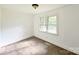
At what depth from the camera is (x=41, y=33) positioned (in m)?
1.92

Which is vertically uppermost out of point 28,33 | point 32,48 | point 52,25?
point 52,25

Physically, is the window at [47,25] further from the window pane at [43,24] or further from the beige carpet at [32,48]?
the beige carpet at [32,48]

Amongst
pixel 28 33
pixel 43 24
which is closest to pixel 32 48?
pixel 28 33

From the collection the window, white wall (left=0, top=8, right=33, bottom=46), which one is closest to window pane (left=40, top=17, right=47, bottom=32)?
the window

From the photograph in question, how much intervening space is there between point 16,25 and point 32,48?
1.83ft

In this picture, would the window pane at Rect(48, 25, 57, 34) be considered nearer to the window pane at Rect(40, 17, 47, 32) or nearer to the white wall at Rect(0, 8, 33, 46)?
the window pane at Rect(40, 17, 47, 32)

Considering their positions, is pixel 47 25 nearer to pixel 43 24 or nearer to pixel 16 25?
pixel 43 24

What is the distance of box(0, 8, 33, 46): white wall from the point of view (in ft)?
5.76

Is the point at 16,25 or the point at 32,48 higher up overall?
the point at 16,25

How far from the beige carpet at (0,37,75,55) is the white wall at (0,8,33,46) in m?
0.12

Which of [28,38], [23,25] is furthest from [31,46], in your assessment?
[23,25]

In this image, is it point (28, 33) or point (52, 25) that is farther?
point (52, 25)

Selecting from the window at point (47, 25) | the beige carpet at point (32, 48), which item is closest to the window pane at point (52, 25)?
the window at point (47, 25)

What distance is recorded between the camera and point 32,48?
1939mm
